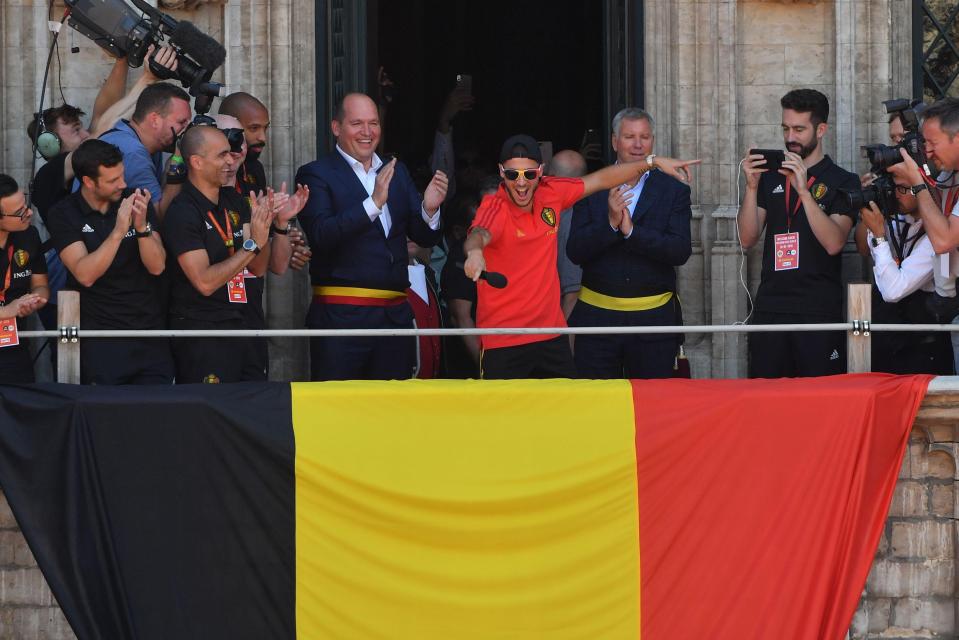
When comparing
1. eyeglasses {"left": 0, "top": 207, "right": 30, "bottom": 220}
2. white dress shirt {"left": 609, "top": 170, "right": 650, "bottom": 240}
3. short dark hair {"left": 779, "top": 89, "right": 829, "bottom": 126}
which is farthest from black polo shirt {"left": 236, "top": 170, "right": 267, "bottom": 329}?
short dark hair {"left": 779, "top": 89, "right": 829, "bottom": 126}

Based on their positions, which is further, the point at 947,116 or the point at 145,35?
the point at 145,35

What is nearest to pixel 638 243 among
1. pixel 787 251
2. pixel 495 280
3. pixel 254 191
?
pixel 787 251

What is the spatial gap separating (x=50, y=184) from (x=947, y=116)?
4.96 meters

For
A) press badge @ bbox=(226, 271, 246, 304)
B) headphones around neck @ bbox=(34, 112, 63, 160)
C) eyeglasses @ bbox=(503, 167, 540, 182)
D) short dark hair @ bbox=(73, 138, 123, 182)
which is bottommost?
press badge @ bbox=(226, 271, 246, 304)

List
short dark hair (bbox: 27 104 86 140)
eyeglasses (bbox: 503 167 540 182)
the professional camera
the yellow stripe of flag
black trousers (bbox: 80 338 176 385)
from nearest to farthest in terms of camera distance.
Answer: the yellow stripe of flag, black trousers (bbox: 80 338 176 385), eyeglasses (bbox: 503 167 540 182), the professional camera, short dark hair (bbox: 27 104 86 140)

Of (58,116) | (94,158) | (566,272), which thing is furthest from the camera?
(566,272)

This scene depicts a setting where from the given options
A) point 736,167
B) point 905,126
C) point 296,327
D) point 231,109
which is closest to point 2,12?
point 231,109

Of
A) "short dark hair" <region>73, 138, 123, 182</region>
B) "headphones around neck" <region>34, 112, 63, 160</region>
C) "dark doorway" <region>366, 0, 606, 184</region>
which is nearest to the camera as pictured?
"short dark hair" <region>73, 138, 123, 182</region>

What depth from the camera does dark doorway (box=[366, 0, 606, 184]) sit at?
17.0 meters

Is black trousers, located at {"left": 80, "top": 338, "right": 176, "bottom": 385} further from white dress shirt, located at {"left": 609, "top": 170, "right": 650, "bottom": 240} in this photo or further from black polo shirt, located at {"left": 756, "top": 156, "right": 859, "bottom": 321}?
black polo shirt, located at {"left": 756, "top": 156, "right": 859, "bottom": 321}

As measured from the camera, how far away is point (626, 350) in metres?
10.3

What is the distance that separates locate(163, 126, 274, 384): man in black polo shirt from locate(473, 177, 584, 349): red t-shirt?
1.22m

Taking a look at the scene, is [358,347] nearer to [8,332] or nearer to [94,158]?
[94,158]

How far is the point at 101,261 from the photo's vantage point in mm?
9359
